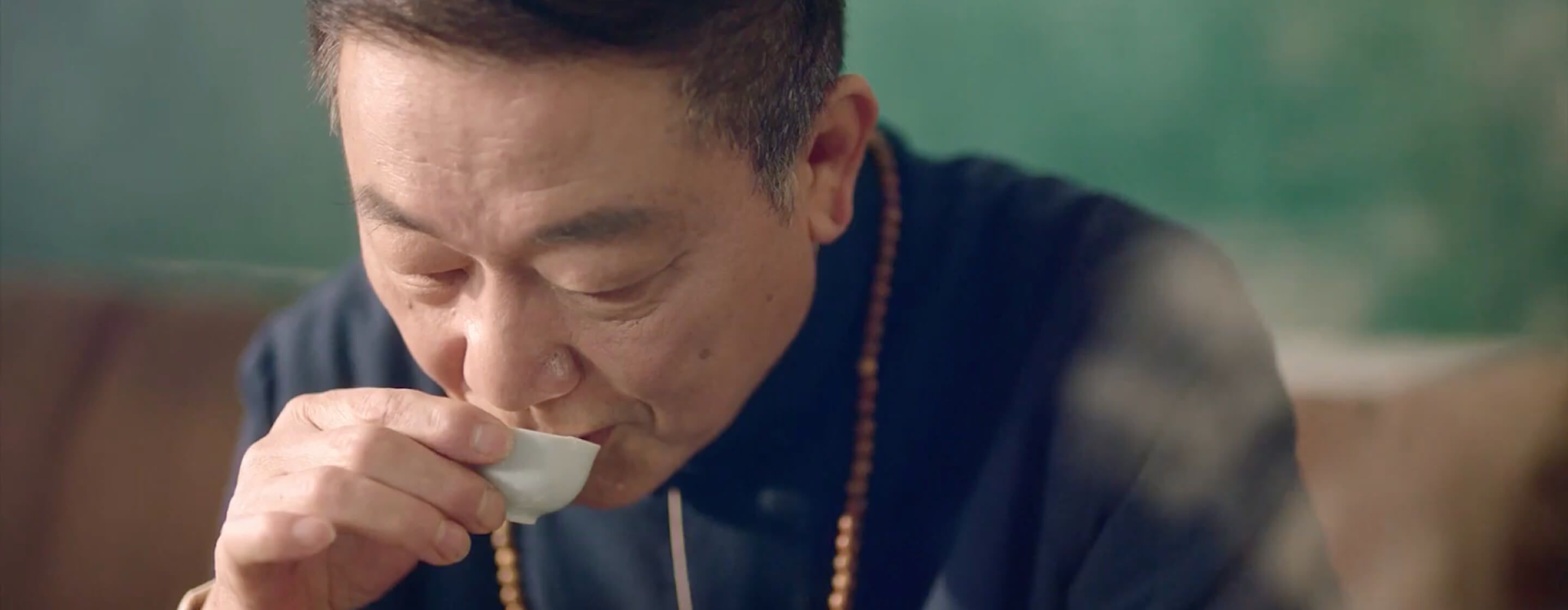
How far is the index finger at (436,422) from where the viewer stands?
0.63 m

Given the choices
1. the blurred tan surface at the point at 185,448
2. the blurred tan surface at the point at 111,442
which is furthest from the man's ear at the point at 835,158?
the blurred tan surface at the point at 111,442

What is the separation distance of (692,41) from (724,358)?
0.65ft

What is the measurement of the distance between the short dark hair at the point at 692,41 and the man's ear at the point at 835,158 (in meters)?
0.01

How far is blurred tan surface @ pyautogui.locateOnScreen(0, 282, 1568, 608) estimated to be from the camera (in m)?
0.87

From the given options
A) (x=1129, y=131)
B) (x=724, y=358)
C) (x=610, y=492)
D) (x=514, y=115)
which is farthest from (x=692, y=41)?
(x=1129, y=131)

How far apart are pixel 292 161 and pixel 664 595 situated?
58cm

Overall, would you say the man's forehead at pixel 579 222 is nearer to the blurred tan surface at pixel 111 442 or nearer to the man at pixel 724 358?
the man at pixel 724 358

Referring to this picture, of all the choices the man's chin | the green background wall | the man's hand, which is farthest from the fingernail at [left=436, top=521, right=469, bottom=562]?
the green background wall

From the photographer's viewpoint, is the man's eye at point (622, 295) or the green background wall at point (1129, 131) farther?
the green background wall at point (1129, 131)

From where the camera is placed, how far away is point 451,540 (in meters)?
0.65

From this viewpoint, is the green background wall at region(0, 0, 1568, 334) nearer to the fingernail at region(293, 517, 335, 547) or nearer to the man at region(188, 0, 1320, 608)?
the man at region(188, 0, 1320, 608)

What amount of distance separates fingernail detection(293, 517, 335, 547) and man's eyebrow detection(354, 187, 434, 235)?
157 mm

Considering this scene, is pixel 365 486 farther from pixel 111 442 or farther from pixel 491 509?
pixel 111 442

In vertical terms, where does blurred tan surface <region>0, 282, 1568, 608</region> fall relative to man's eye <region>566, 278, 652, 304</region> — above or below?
below
